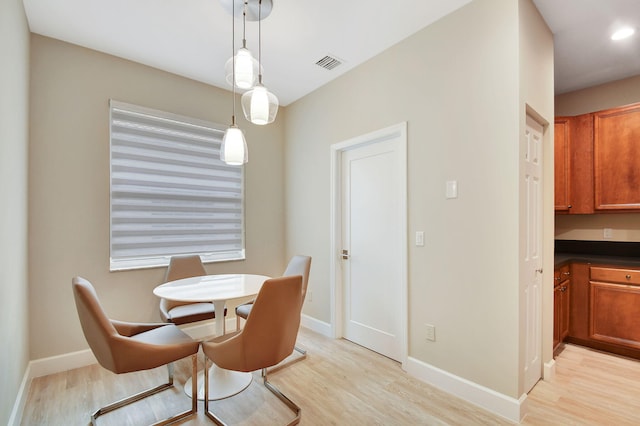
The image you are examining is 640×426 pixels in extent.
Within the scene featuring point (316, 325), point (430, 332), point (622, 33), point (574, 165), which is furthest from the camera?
point (316, 325)

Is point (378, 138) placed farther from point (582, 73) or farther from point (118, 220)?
point (118, 220)

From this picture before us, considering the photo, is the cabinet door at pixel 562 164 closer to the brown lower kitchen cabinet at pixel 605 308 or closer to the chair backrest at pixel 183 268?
the brown lower kitchen cabinet at pixel 605 308

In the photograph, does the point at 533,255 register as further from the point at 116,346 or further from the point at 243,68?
the point at 116,346

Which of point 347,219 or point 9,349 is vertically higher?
point 347,219

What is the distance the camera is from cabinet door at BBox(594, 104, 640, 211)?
2.93m

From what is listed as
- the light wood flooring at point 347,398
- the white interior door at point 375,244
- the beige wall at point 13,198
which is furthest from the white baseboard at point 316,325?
the beige wall at point 13,198

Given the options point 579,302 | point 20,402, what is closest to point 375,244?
point 579,302

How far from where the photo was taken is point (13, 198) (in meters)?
1.94

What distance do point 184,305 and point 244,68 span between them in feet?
7.34

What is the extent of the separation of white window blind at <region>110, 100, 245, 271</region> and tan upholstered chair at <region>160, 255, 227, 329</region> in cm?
20

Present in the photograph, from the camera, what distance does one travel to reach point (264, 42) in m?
2.62

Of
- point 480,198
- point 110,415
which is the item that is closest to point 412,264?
point 480,198

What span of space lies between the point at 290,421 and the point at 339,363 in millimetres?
885

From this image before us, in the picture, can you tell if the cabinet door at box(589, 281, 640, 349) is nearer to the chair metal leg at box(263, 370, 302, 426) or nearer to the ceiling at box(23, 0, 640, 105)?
the ceiling at box(23, 0, 640, 105)
